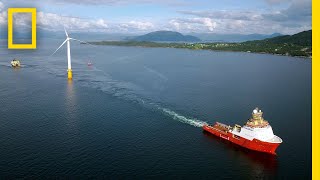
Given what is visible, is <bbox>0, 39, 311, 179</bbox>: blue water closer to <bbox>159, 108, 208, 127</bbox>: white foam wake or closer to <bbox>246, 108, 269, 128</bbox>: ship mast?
<bbox>159, 108, 208, 127</bbox>: white foam wake

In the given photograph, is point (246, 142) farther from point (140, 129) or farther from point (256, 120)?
point (140, 129)

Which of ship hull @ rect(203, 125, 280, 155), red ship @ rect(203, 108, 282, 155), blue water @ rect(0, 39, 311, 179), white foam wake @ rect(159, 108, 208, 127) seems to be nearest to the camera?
blue water @ rect(0, 39, 311, 179)

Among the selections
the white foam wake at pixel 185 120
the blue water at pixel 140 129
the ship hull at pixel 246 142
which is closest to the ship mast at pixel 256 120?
the ship hull at pixel 246 142

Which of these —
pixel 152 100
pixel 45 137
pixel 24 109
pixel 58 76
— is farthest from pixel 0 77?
pixel 45 137

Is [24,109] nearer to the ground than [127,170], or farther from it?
farther from it

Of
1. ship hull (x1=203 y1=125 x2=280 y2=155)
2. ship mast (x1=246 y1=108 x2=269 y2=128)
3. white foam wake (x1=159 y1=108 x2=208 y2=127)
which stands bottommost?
ship hull (x1=203 y1=125 x2=280 y2=155)

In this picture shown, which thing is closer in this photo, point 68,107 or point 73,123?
point 73,123

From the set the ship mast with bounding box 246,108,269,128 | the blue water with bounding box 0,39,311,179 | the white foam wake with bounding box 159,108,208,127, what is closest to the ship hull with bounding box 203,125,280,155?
the blue water with bounding box 0,39,311,179

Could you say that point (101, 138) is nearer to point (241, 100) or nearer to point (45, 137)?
point (45, 137)
